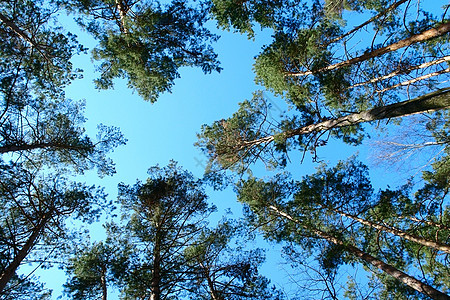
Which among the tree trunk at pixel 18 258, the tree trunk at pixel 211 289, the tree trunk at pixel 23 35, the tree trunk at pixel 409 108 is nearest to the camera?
the tree trunk at pixel 409 108

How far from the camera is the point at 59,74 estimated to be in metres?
8.48

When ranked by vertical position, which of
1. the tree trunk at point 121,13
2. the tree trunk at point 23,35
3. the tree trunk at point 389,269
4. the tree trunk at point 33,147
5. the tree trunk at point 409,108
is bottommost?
the tree trunk at point 389,269

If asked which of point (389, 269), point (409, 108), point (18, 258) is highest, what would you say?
point (409, 108)

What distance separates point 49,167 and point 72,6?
5.51m

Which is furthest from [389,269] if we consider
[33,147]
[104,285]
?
[33,147]

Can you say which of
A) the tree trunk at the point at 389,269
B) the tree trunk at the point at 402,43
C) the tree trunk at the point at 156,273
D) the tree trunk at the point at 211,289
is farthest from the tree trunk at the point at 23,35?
the tree trunk at the point at 389,269

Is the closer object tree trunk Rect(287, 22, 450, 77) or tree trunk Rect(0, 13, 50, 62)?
tree trunk Rect(287, 22, 450, 77)

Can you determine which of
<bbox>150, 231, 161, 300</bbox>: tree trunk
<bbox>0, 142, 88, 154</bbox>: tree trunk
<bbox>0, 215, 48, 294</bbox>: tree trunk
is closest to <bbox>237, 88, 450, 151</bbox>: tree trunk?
<bbox>150, 231, 161, 300</bbox>: tree trunk

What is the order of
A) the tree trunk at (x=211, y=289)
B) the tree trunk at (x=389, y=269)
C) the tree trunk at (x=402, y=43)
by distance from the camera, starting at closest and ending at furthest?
1. the tree trunk at (x=402, y=43)
2. the tree trunk at (x=389, y=269)
3. the tree trunk at (x=211, y=289)

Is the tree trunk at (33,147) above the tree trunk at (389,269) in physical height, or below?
above

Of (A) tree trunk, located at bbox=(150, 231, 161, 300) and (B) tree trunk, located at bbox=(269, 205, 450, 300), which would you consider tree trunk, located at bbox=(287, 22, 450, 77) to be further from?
(A) tree trunk, located at bbox=(150, 231, 161, 300)

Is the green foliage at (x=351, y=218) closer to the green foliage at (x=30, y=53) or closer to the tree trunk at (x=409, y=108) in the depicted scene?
the tree trunk at (x=409, y=108)

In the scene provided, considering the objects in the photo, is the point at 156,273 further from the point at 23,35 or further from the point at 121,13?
the point at 121,13

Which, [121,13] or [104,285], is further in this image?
[121,13]
